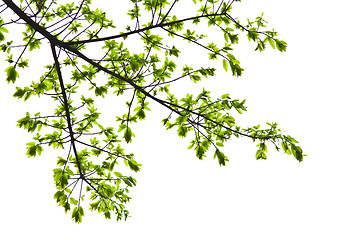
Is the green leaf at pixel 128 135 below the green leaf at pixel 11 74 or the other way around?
below

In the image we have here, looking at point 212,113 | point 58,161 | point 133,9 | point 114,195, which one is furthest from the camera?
point 114,195

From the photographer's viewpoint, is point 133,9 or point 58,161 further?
point 58,161

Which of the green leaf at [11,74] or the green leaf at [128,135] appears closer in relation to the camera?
the green leaf at [11,74]

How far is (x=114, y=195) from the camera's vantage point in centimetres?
407

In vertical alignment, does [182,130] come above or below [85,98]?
below

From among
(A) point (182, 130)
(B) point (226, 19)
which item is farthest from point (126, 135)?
(B) point (226, 19)

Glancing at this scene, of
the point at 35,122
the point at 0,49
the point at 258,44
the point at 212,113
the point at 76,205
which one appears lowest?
the point at 76,205

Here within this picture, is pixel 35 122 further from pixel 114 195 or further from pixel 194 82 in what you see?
pixel 194 82

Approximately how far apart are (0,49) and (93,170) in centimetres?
208

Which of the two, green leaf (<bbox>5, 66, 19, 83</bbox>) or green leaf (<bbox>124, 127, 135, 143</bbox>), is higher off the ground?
green leaf (<bbox>5, 66, 19, 83</bbox>)

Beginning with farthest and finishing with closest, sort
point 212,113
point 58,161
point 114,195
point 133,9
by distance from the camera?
1. point 114,195
2. point 58,161
3. point 133,9
4. point 212,113

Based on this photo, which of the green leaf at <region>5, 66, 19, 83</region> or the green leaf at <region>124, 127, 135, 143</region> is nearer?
the green leaf at <region>5, 66, 19, 83</region>

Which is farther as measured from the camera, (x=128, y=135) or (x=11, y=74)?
(x=128, y=135)

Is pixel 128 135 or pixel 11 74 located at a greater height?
pixel 11 74
